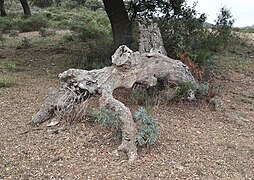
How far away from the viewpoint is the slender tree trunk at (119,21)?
7.36 metres

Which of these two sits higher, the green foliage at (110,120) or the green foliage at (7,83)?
the green foliage at (110,120)

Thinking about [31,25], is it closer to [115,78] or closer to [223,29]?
[223,29]

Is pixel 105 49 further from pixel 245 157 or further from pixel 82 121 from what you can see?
pixel 245 157

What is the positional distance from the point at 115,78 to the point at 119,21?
9.78ft

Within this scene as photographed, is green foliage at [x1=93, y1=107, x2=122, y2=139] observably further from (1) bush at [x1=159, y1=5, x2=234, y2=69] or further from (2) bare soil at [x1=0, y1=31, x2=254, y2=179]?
(1) bush at [x1=159, y1=5, x2=234, y2=69]

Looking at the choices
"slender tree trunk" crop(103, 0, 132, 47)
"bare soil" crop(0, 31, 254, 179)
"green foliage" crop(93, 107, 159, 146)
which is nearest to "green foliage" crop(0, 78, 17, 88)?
"bare soil" crop(0, 31, 254, 179)

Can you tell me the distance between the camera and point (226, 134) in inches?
176

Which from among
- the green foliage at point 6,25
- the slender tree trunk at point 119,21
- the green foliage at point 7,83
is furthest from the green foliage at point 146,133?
the green foliage at point 6,25

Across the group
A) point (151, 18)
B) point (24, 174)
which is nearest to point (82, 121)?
point (24, 174)

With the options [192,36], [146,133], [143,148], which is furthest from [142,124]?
[192,36]

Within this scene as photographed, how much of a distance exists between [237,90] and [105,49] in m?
2.67

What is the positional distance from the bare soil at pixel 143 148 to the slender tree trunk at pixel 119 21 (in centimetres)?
197

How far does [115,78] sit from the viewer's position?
475 cm

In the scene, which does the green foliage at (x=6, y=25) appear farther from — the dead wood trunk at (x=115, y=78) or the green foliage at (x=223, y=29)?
the dead wood trunk at (x=115, y=78)
